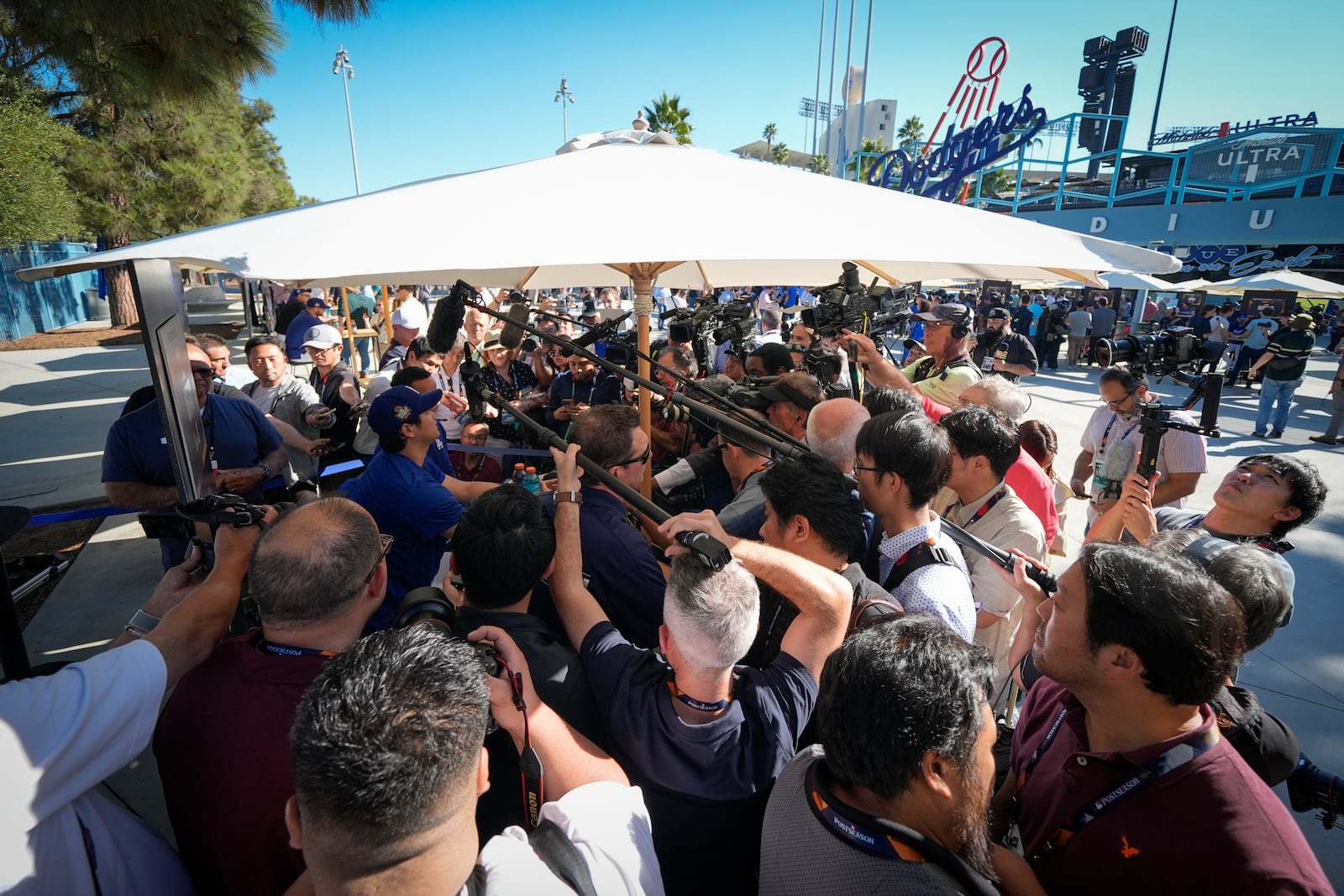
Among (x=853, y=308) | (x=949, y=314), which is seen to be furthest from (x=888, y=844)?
(x=949, y=314)

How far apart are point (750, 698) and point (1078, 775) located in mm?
807

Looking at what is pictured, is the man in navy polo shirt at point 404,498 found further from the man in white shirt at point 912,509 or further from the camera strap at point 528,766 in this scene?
the man in white shirt at point 912,509

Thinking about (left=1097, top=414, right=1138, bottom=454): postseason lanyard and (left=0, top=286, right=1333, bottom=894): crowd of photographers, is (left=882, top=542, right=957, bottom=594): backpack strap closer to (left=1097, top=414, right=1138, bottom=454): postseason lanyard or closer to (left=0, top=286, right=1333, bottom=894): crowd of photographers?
(left=0, top=286, right=1333, bottom=894): crowd of photographers

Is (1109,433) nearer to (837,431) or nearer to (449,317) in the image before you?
(837,431)

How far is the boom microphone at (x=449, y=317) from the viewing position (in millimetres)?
2699

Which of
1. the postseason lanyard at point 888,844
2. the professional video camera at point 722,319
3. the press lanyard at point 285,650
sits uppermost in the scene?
the professional video camera at point 722,319

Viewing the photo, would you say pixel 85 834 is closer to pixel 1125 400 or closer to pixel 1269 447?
pixel 1125 400

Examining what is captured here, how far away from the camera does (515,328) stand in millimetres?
3008

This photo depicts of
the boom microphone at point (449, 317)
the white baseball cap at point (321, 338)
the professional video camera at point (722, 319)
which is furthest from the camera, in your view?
the white baseball cap at point (321, 338)

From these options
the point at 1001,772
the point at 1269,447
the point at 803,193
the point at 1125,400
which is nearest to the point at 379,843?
the point at 1001,772

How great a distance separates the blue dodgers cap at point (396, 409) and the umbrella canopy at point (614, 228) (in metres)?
0.74

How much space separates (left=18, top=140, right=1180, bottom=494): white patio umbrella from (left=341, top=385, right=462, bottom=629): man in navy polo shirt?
23.7 inches

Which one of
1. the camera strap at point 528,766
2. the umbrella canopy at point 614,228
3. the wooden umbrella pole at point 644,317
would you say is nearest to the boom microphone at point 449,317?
the umbrella canopy at point 614,228

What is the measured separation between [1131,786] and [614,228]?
1.93 meters
